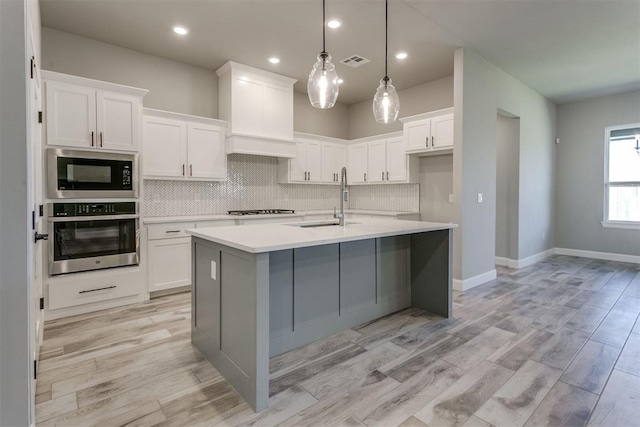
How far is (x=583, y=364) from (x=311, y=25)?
3.87 meters

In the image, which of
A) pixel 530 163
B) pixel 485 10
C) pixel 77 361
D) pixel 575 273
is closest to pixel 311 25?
pixel 485 10

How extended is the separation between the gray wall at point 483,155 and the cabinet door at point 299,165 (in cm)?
248

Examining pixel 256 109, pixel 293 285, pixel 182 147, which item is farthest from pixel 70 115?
pixel 293 285

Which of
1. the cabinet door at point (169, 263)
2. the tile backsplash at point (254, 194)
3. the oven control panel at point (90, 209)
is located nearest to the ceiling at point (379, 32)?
the tile backsplash at point (254, 194)

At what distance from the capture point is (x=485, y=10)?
327 centimetres

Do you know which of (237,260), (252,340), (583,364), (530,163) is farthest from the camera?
(530,163)

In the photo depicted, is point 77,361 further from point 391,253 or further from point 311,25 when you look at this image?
point 311,25

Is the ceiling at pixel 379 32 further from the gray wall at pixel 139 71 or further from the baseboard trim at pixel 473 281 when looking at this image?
the baseboard trim at pixel 473 281

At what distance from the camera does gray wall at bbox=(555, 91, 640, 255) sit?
5836 millimetres

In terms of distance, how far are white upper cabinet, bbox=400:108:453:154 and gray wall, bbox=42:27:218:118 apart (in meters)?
2.92

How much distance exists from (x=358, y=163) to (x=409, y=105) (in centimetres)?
131

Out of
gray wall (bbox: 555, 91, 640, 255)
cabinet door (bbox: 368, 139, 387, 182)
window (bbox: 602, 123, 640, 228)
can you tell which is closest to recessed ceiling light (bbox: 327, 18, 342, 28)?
cabinet door (bbox: 368, 139, 387, 182)

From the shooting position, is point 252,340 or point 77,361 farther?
point 77,361

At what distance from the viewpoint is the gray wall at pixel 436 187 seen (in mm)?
5148
